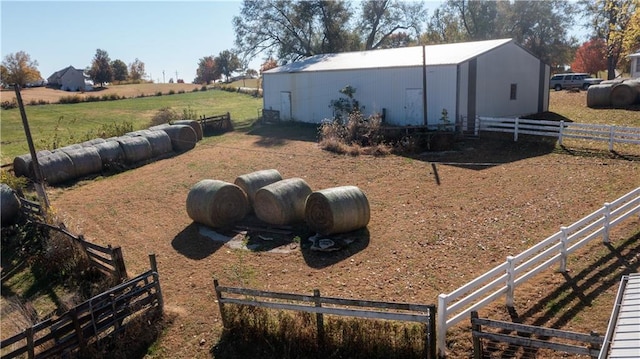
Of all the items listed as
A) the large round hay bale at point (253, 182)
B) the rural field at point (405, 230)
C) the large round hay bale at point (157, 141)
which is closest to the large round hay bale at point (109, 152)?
the rural field at point (405, 230)

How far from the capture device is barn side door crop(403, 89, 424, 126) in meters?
24.5

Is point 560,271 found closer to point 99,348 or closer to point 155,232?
point 99,348

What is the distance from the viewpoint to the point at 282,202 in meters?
12.7

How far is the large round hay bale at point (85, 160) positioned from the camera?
20.1 m

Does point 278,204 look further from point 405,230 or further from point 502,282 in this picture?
point 502,282

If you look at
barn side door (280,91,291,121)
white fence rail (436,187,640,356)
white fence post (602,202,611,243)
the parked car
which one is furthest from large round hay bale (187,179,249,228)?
the parked car

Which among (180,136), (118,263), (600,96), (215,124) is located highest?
(600,96)

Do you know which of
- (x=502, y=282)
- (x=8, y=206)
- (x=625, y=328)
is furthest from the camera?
(x=8, y=206)

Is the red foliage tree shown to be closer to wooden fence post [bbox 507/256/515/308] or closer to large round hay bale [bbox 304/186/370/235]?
large round hay bale [bbox 304/186/370/235]

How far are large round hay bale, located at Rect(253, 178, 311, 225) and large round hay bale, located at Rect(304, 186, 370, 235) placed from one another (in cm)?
50

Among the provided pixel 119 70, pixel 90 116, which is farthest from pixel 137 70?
pixel 90 116

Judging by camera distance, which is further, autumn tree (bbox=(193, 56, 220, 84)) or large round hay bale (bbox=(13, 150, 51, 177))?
autumn tree (bbox=(193, 56, 220, 84))

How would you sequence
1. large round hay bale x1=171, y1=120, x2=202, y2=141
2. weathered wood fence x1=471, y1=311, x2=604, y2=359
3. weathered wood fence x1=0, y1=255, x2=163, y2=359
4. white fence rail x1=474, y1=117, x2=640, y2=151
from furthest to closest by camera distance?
large round hay bale x1=171, y1=120, x2=202, y2=141 → white fence rail x1=474, y1=117, x2=640, y2=151 → weathered wood fence x1=0, y1=255, x2=163, y2=359 → weathered wood fence x1=471, y1=311, x2=604, y2=359

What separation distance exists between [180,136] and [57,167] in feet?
22.6
